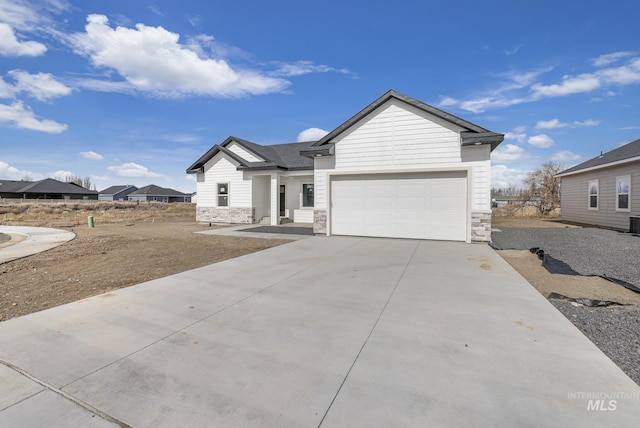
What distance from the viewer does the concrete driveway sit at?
2.08 m

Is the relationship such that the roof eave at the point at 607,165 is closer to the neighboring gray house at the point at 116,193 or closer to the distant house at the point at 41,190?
the distant house at the point at 41,190

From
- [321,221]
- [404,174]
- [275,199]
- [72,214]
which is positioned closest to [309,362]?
[404,174]

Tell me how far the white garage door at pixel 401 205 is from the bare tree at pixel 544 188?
66.2 feet

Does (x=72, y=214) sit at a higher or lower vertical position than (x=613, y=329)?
higher

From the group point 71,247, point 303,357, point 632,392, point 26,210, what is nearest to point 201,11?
point 71,247

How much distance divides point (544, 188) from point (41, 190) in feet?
220

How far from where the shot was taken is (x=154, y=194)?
63.1m

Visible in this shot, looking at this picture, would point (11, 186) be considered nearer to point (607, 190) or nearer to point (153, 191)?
point (153, 191)

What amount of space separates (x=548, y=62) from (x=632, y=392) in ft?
42.9

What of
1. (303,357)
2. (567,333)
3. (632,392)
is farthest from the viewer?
(567,333)

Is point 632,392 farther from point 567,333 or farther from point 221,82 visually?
point 221,82

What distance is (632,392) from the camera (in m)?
2.30

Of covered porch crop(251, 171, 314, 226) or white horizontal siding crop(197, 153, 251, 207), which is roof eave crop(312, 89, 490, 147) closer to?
covered porch crop(251, 171, 314, 226)

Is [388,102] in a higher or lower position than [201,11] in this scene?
lower
